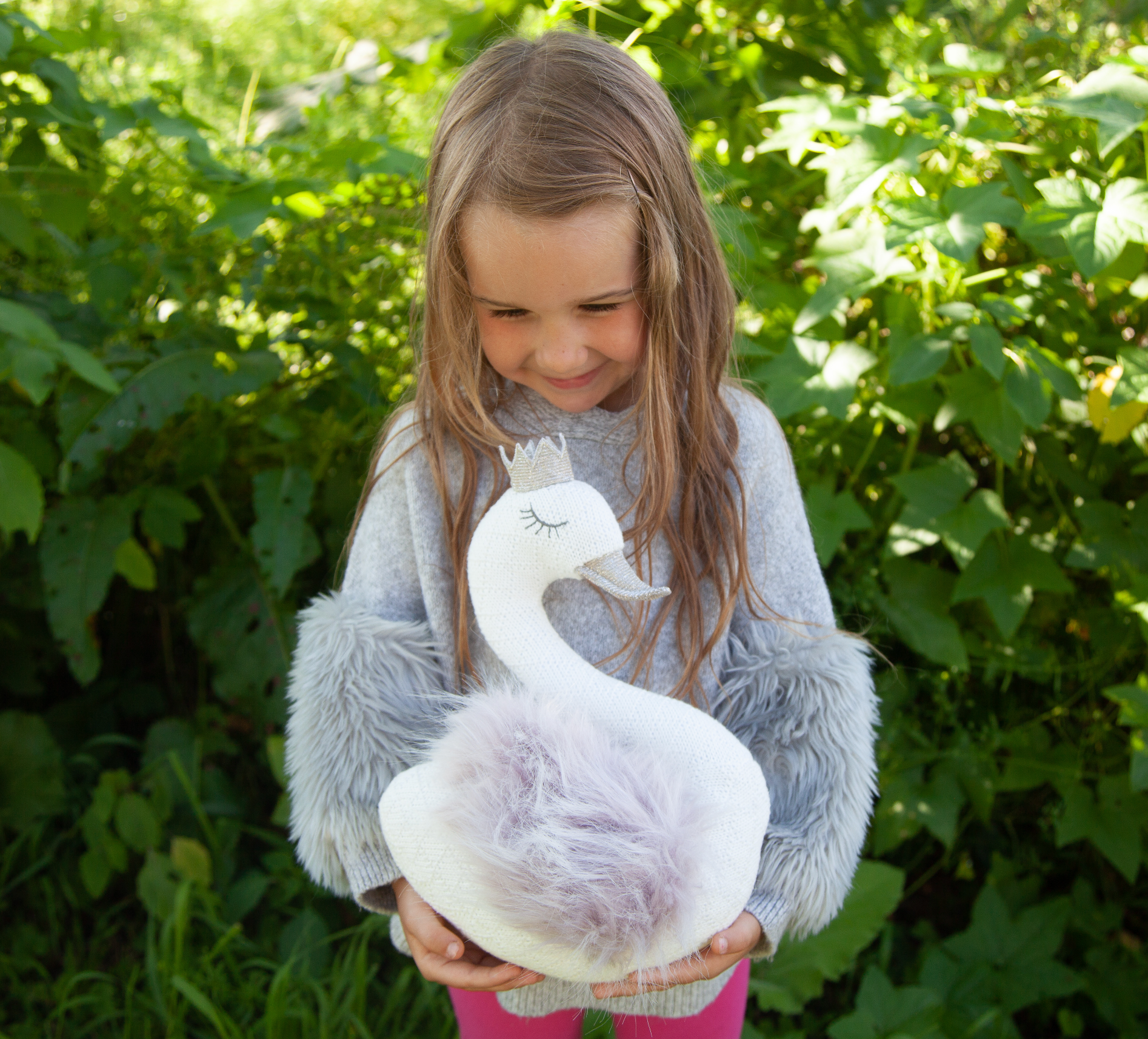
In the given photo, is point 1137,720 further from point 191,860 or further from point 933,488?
point 191,860

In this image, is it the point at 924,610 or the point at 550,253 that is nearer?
the point at 550,253

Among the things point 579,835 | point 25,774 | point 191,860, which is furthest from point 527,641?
point 25,774

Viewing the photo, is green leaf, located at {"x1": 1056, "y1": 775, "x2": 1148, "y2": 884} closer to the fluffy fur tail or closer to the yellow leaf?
the fluffy fur tail

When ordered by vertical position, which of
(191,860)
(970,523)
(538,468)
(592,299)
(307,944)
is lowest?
(307,944)

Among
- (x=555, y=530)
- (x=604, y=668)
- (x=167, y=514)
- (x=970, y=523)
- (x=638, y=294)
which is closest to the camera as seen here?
(x=555, y=530)

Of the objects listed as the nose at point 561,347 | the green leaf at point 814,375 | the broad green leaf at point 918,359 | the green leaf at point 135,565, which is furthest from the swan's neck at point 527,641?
the green leaf at point 135,565

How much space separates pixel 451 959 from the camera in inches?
34.2

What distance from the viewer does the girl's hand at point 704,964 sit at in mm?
805

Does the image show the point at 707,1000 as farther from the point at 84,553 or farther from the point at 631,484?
the point at 84,553

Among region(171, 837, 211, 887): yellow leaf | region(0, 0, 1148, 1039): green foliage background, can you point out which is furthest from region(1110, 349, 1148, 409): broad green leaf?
region(171, 837, 211, 887): yellow leaf

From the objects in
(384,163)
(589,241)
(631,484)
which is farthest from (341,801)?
(384,163)

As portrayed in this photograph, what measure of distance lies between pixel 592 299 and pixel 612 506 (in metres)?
0.29

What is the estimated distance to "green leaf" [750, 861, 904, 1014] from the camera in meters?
1.59

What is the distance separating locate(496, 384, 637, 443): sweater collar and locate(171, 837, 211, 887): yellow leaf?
3.96 feet
